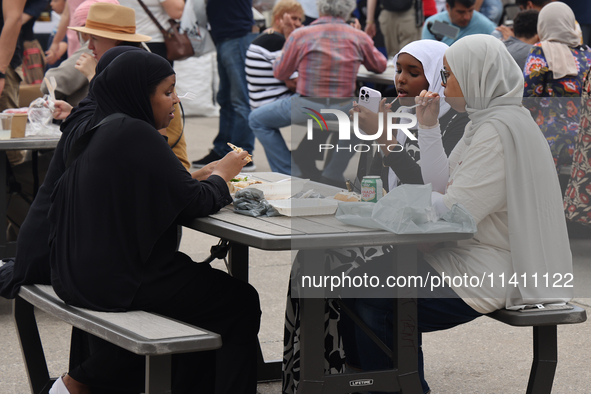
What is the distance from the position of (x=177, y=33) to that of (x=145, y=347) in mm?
4280

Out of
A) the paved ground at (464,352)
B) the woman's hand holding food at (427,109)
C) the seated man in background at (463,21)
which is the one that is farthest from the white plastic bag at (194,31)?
the woman's hand holding food at (427,109)

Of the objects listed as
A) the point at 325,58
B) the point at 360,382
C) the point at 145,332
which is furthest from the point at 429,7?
the point at 145,332

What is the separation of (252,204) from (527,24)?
433 centimetres

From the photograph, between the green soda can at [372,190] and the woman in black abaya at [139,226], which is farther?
the green soda can at [372,190]

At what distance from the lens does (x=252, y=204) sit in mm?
2791

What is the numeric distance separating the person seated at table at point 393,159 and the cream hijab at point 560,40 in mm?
2409

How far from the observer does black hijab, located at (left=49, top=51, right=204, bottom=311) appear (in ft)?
8.36

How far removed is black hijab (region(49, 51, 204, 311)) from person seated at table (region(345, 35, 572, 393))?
81 centimetres

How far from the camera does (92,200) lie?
2549 mm

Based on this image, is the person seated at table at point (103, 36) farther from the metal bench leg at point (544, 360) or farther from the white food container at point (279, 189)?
the metal bench leg at point (544, 360)

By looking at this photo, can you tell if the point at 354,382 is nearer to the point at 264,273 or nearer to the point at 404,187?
the point at 404,187

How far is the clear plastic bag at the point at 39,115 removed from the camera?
4.39m

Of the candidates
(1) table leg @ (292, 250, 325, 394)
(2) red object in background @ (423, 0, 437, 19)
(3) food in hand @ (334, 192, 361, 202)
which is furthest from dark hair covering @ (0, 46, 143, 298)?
(2) red object in background @ (423, 0, 437, 19)

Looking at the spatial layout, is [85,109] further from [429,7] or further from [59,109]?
[429,7]
